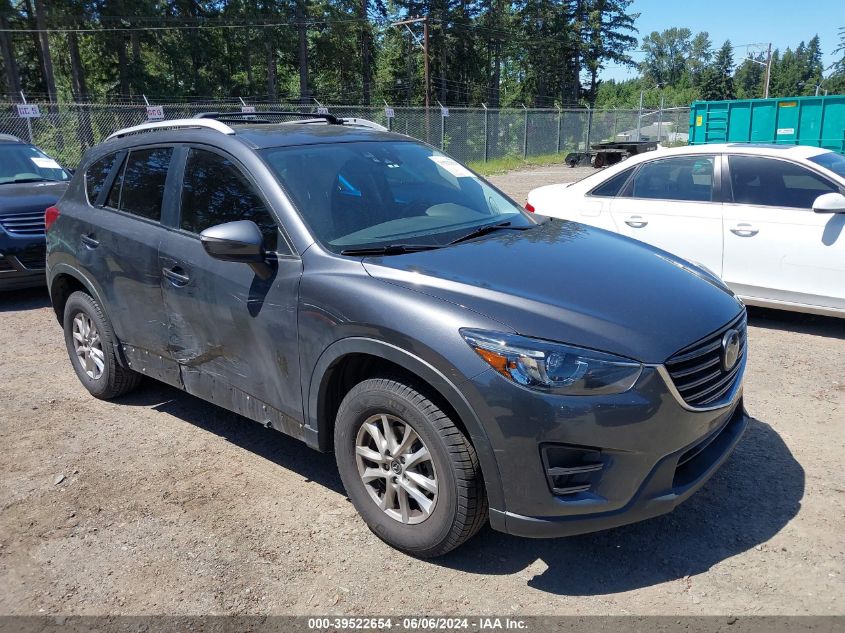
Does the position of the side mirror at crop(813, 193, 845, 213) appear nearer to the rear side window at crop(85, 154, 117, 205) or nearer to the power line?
the rear side window at crop(85, 154, 117, 205)

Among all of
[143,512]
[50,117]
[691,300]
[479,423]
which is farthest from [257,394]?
[50,117]

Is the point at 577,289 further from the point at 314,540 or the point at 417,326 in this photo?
the point at 314,540

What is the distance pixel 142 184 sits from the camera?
434cm

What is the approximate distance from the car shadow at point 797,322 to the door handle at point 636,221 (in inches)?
52.0

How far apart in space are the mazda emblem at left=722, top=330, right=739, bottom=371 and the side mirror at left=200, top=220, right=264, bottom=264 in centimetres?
213

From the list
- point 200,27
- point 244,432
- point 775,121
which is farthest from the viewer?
point 200,27

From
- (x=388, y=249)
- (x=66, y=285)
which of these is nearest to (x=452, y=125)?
(x=66, y=285)

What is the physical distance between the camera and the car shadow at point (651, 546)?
2924mm

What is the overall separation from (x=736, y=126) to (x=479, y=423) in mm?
21292

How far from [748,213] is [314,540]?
4.78 meters

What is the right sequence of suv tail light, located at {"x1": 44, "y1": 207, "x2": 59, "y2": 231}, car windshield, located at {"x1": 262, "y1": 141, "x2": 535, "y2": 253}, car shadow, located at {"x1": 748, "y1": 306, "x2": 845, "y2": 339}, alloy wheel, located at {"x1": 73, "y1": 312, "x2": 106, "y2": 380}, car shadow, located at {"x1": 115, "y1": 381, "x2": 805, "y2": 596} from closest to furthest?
car shadow, located at {"x1": 115, "y1": 381, "x2": 805, "y2": 596} < car windshield, located at {"x1": 262, "y1": 141, "x2": 535, "y2": 253} < alloy wheel, located at {"x1": 73, "y1": 312, "x2": 106, "y2": 380} < suv tail light, located at {"x1": 44, "y1": 207, "x2": 59, "y2": 231} < car shadow, located at {"x1": 748, "y1": 306, "x2": 845, "y2": 339}

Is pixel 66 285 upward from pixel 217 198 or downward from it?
downward

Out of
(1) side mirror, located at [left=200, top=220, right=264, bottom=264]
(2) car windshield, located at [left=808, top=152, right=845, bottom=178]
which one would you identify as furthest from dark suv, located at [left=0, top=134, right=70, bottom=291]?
(2) car windshield, located at [left=808, top=152, right=845, bottom=178]

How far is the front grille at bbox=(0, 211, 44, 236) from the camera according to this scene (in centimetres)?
782
